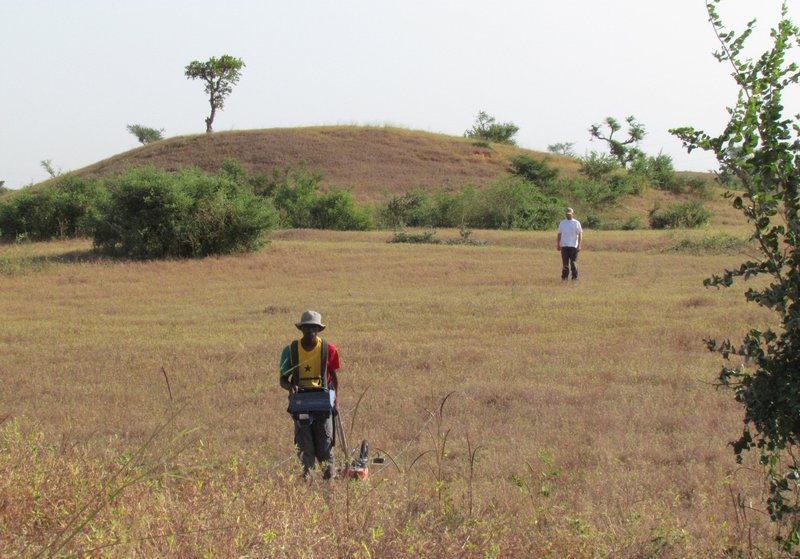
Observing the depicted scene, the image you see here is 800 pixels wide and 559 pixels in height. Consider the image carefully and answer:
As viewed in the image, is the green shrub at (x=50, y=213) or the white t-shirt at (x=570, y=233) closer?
the white t-shirt at (x=570, y=233)

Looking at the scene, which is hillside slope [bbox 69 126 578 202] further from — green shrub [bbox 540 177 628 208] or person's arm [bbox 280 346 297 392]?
person's arm [bbox 280 346 297 392]

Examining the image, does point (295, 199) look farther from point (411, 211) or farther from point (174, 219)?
point (174, 219)

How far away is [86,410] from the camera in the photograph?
27.2 ft

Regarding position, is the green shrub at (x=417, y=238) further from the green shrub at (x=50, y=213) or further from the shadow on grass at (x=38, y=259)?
the green shrub at (x=50, y=213)

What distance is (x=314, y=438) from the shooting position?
6.02 meters

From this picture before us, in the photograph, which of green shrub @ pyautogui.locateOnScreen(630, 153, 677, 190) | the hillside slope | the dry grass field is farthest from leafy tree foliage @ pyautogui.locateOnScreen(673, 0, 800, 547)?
green shrub @ pyautogui.locateOnScreen(630, 153, 677, 190)

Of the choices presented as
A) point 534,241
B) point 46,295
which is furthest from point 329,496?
point 534,241

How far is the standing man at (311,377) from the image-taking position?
19.4 ft

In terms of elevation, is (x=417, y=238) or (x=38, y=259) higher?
(x=417, y=238)

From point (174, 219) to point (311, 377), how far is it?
19.0 m

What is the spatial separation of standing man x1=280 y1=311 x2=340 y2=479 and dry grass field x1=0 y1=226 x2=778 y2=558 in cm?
27

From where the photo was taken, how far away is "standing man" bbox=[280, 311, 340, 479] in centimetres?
592

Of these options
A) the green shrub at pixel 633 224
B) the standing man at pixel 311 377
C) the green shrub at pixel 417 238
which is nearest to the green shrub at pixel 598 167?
the green shrub at pixel 633 224

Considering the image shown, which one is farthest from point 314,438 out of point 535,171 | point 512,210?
point 535,171
